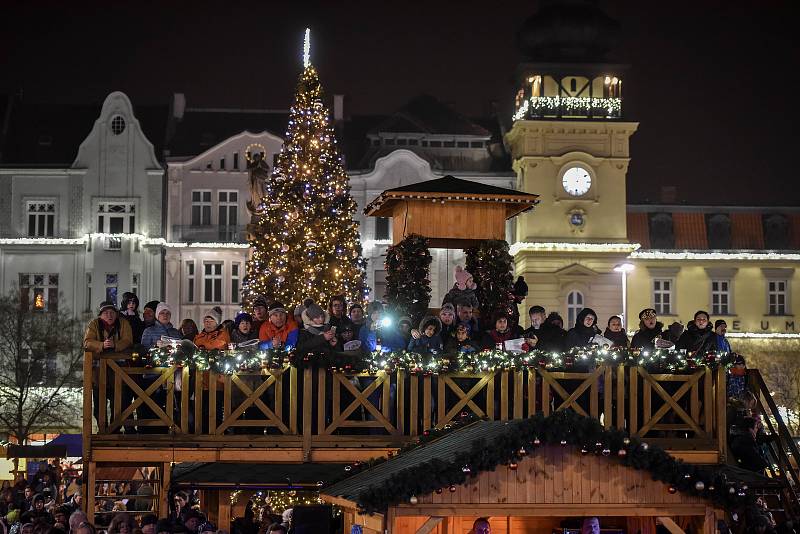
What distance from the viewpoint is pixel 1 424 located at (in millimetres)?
55031

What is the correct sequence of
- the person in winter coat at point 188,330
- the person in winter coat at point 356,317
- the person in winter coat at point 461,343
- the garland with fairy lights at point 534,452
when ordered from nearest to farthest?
the garland with fairy lights at point 534,452
the person in winter coat at point 461,343
the person in winter coat at point 356,317
the person in winter coat at point 188,330

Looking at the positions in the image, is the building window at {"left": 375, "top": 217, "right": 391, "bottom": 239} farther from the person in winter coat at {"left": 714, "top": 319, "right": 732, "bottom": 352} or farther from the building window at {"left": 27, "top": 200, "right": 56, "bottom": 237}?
the person in winter coat at {"left": 714, "top": 319, "right": 732, "bottom": 352}

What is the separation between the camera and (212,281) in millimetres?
59531

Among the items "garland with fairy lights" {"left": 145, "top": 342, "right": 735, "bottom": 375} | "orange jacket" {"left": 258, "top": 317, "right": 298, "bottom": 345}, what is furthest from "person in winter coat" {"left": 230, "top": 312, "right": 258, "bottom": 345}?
"garland with fairy lights" {"left": 145, "top": 342, "right": 735, "bottom": 375}

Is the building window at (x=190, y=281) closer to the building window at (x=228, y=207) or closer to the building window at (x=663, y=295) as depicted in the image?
the building window at (x=228, y=207)

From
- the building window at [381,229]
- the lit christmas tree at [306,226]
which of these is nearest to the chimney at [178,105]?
the building window at [381,229]

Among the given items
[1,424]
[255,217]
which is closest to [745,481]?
[255,217]

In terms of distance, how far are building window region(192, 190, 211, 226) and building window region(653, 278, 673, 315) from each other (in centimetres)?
1850

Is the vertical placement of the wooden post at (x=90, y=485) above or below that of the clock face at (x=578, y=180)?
below

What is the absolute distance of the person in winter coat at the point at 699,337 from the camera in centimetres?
1991

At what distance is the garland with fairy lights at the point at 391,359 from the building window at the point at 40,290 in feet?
135

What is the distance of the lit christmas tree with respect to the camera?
33906 mm

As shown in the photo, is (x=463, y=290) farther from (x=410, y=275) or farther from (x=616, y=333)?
(x=616, y=333)

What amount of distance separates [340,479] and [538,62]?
45.7m
